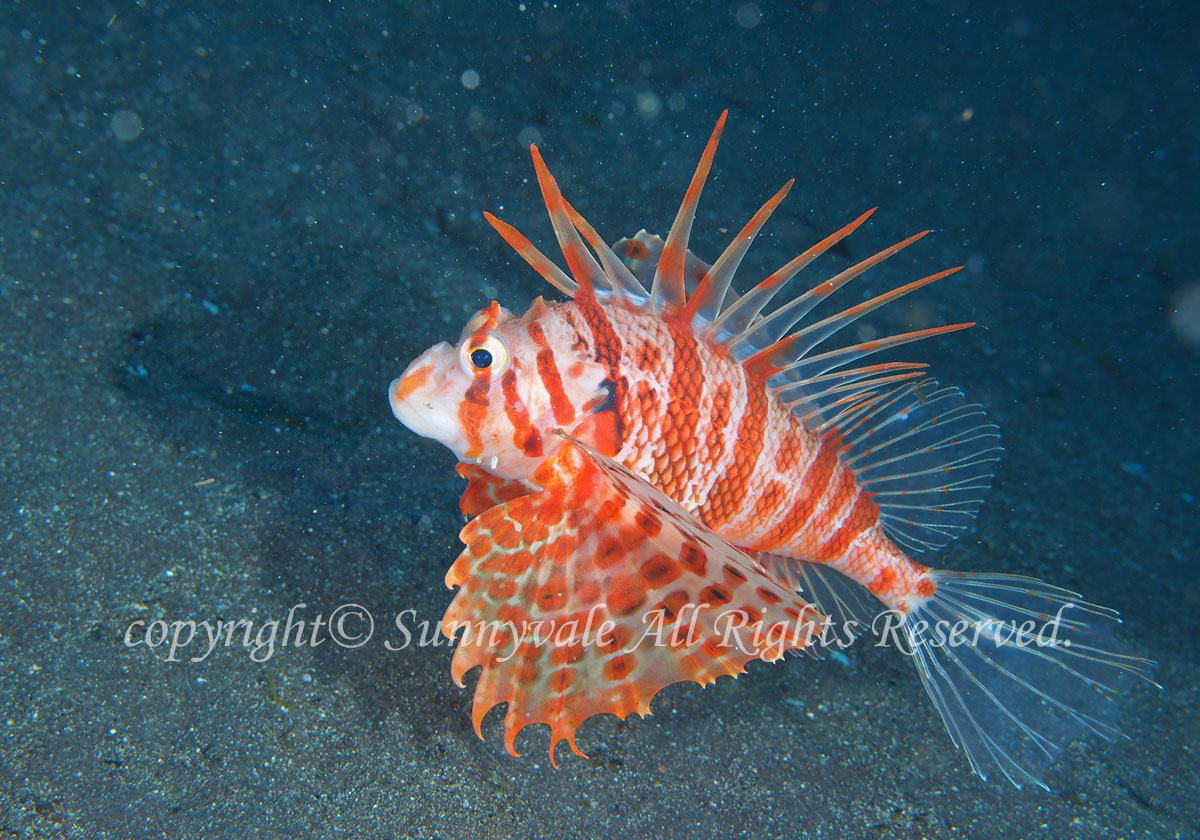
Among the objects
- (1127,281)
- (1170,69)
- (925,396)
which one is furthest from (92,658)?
(1170,69)

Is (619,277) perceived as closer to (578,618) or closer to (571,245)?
(571,245)

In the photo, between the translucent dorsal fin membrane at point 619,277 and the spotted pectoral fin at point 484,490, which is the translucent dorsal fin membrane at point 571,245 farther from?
the spotted pectoral fin at point 484,490

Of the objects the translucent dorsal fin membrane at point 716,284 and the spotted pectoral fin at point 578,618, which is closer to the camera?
the spotted pectoral fin at point 578,618

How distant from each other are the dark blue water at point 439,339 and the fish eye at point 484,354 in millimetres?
1803

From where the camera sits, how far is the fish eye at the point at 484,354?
2.53m

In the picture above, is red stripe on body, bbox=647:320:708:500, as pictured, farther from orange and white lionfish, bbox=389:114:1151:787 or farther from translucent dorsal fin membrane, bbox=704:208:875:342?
translucent dorsal fin membrane, bbox=704:208:875:342

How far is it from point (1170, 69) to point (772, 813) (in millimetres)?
6785

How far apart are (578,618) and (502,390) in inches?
39.3

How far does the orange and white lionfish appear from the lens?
2.45 metres

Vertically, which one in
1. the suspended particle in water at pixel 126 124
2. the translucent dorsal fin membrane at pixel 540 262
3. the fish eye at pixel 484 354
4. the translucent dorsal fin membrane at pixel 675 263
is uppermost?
the translucent dorsal fin membrane at pixel 675 263

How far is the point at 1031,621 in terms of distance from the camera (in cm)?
341

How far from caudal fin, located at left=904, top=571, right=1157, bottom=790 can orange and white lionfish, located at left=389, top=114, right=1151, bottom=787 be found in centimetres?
1

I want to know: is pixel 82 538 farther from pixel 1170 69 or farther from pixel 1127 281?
pixel 1170 69

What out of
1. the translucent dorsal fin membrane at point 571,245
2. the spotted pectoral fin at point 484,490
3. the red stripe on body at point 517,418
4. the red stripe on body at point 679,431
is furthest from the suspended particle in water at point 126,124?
the red stripe on body at point 679,431
